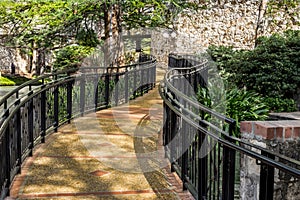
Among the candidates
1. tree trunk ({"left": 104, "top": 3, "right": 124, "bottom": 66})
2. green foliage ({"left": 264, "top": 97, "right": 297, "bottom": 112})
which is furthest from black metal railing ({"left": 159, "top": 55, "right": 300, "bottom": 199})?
tree trunk ({"left": 104, "top": 3, "right": 124, "bottom": 66})

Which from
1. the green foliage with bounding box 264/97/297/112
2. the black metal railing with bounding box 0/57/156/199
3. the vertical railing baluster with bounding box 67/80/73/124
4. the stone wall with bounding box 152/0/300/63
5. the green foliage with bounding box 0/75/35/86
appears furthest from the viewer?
the stone wall with bounding box 152/0/300/63

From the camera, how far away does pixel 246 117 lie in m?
7.59

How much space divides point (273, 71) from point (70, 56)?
6.97 m

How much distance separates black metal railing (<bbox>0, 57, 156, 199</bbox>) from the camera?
13.5 ft

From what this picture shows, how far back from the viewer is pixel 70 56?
14.6 m

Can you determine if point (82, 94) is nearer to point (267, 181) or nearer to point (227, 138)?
point (227, 138)

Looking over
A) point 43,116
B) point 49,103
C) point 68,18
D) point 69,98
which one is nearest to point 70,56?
point 68,18

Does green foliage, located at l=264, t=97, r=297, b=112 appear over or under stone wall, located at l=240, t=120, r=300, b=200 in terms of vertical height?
under

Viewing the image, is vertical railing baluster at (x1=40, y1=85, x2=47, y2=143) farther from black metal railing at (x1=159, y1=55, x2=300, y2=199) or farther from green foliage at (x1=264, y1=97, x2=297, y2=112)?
green foliage at (x1=264, y1=97, x2=297, y2=112)

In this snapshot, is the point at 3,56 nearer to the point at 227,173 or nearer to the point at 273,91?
the point at 273,91

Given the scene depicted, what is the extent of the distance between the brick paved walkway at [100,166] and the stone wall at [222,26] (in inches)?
607

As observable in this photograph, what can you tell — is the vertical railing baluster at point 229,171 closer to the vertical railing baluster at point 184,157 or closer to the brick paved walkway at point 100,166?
the brick paved walkway at point 100,166

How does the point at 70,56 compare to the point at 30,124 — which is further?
the point at 70,56

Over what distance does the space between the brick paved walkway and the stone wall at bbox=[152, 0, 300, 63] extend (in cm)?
1542
